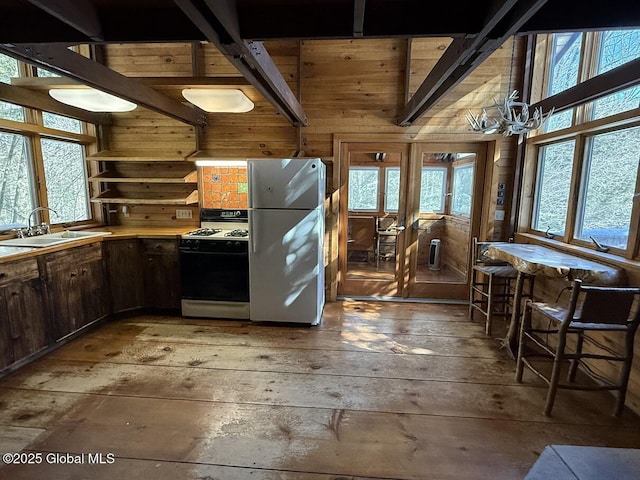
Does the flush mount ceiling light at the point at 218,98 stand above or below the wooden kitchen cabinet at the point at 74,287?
above

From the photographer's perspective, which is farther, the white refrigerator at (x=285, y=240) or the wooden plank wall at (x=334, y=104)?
the wooden plank wall at (x=334, y=104)

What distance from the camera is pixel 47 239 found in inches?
Answer: 121

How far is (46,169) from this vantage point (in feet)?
11.2

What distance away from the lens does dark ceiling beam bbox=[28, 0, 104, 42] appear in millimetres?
1368

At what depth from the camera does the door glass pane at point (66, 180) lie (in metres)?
3.49

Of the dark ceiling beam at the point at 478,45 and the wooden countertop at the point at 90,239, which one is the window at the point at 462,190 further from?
the wooden countertop at the point at 90,239

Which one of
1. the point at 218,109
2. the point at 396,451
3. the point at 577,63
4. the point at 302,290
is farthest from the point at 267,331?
the point at 577,63

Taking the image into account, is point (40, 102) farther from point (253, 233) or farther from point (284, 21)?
point (284, 21)

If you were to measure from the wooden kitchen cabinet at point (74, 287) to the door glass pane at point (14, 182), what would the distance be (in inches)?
26.9

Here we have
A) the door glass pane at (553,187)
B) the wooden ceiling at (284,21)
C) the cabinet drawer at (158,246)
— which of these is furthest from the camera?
the cabinet drawer at (158,246)

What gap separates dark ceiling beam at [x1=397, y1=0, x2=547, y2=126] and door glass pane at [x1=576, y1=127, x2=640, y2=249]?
4.63 ft

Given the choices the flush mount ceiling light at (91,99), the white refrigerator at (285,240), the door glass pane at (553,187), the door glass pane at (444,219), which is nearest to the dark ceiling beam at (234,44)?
the white refrigerator at (285,240)

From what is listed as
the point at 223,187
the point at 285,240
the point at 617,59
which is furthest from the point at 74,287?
the point at 617,59

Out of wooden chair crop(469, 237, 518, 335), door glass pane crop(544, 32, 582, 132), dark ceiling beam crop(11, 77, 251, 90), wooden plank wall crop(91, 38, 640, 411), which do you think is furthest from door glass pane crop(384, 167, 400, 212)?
dark ceiling beam crop(11, 77, 251, 90)
